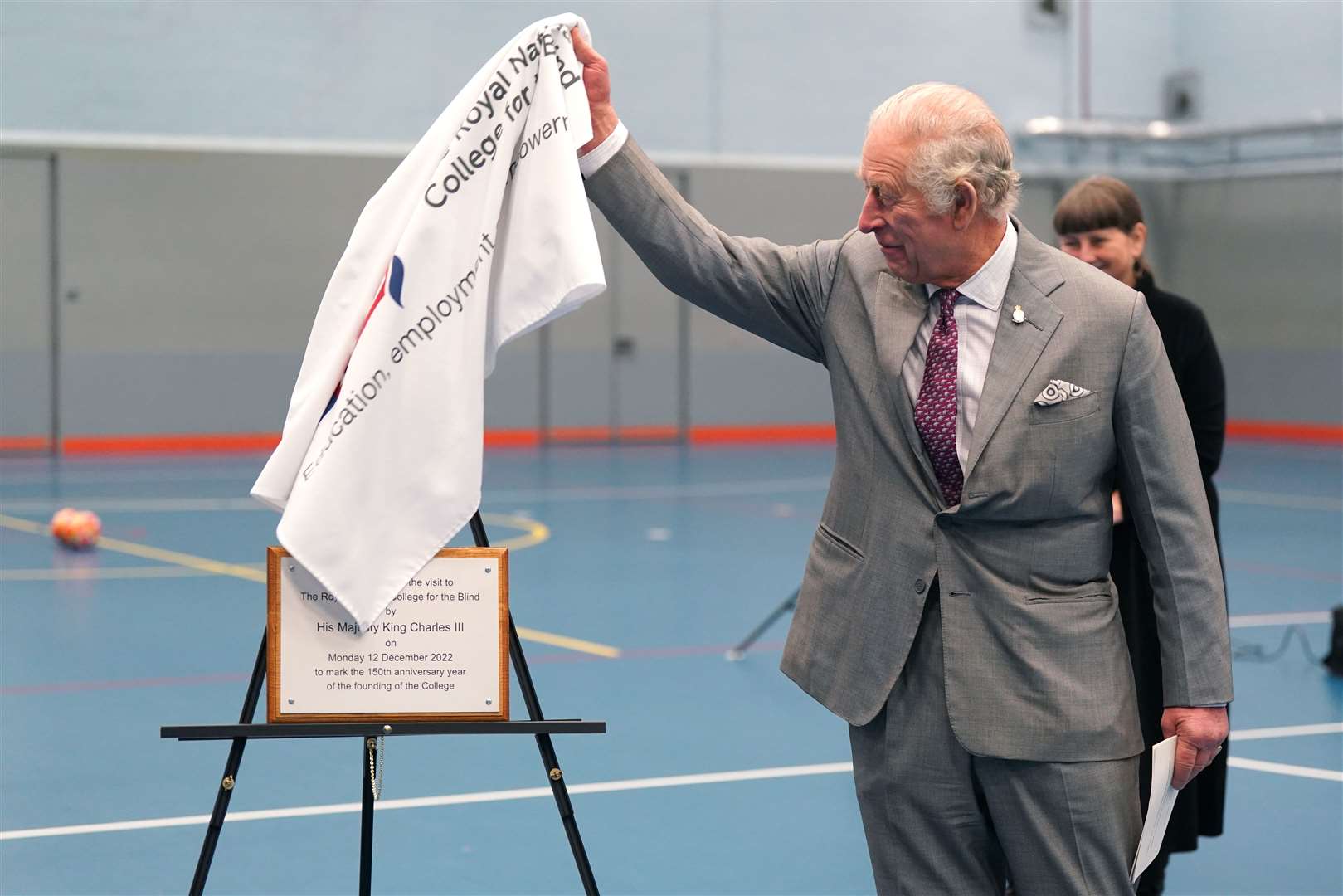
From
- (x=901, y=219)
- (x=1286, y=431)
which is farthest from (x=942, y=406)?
(x=1286, y=431)

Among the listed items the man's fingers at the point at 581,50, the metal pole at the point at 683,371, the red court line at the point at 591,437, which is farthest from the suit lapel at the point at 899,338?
the metal pole at the point at 683,371

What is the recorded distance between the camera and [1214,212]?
65.0 feet

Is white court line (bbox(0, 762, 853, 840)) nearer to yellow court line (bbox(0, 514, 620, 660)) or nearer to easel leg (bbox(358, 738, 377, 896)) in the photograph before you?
easel leg (bbox(358, 738, 377, 896))

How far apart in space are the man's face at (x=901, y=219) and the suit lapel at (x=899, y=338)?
56 millimetres

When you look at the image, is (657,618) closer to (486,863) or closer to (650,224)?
(486,863)

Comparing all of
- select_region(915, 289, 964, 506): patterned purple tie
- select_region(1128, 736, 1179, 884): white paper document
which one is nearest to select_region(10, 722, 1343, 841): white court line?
select_region(1128, 736, 1179, 884): white paper document

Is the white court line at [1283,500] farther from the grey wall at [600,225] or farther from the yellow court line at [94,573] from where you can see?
the yellow court line at [94,573]

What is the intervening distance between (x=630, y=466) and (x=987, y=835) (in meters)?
12.8

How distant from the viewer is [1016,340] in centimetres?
237

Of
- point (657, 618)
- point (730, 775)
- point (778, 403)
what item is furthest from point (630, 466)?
point (730, 775)

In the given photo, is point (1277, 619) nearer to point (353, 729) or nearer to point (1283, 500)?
point (1283, 500)

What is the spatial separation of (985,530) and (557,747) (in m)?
3.34

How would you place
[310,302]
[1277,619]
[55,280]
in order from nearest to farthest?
1. [1277,619]
2. [55,280]
3. [310,302]

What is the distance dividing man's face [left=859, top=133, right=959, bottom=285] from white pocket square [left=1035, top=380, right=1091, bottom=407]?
0.77ft
